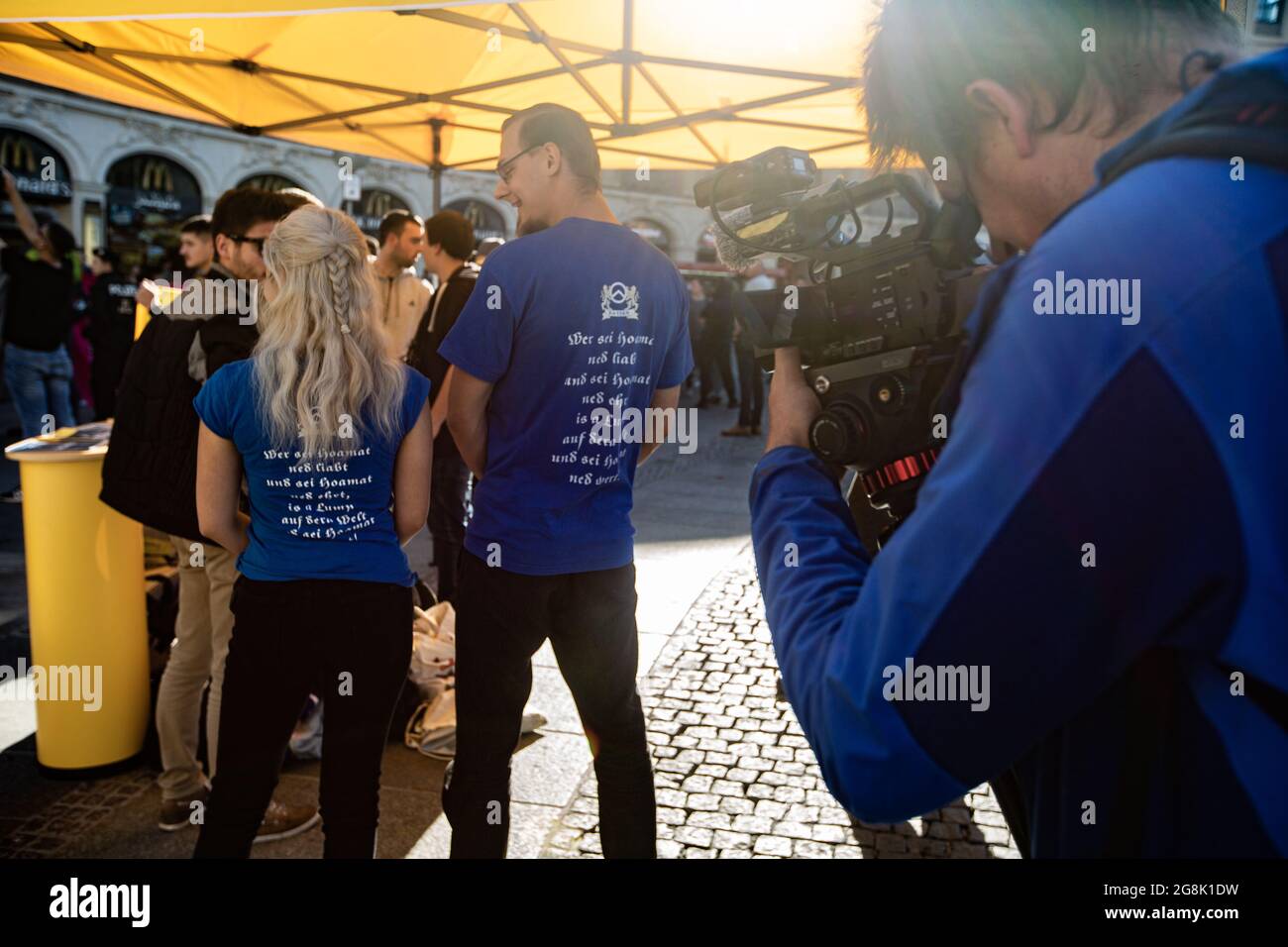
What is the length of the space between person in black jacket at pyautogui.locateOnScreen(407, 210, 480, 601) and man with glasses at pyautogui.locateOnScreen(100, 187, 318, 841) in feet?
5.62

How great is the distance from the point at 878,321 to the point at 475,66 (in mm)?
5723

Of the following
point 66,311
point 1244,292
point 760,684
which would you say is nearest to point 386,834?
point 760,684

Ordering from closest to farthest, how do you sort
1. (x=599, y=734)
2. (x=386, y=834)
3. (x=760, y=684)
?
(x=599, y=734), (x=386, y=834), (x=760, y=684)

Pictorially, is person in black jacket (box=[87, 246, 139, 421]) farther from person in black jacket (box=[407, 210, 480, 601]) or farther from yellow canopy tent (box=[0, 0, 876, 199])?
person in black jacket (box=[407, 210, 480, 601])

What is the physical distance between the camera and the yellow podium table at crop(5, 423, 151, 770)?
12.3ft

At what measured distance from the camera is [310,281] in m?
2.65

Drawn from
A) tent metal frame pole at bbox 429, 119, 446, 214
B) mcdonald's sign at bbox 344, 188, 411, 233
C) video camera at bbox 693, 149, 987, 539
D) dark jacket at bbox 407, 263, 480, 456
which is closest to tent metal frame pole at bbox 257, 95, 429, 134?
tent metal frame pole at bbox 429, 119, 446, 214

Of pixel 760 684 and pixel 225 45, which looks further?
pixel 225 45

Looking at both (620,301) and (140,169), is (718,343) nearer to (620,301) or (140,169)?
(620,301)

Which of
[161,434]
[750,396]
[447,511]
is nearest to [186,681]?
[161,434]

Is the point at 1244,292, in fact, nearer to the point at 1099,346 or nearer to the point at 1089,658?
the point at 1099,346

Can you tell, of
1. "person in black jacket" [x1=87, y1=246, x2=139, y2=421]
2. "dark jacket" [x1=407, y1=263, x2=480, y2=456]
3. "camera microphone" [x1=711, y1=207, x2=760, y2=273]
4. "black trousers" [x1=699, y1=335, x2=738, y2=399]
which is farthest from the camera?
"black trousers" [x1=699, y1=335, x2=738, y2=399]

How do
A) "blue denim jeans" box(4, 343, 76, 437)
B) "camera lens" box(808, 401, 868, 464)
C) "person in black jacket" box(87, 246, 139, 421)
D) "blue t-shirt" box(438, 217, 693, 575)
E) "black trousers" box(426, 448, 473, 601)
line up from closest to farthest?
"camera lens" box(808, 401, 868, 464) < "blue t-shirt" box(438, 217, 693, 575) < "black trousers" box(426, 448, 473, 601) < "blue denim jeans" box(4, 343, 76, 437) < "person in black jacket" box(87, 246, 139, 421)

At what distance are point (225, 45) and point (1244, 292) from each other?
582cm
